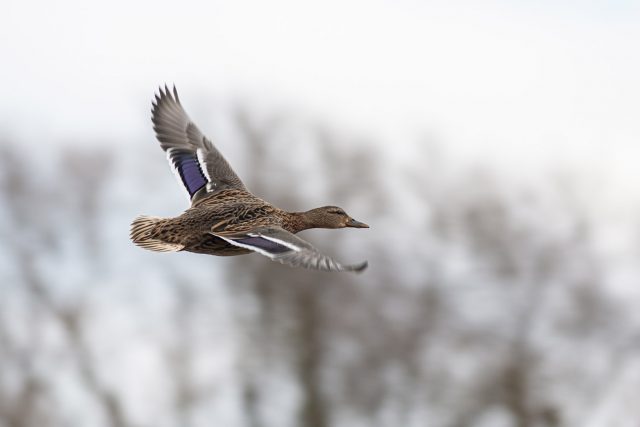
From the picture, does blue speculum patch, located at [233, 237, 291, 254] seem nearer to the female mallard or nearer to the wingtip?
the female mallard

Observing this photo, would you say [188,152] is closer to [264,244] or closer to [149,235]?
[149,235]

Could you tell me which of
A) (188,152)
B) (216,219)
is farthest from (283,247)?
(188,152)

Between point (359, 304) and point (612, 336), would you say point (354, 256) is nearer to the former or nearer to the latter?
point (359, 304)

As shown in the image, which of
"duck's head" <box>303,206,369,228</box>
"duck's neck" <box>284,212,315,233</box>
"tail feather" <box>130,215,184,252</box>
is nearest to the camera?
"tail feather" <box>130,215,184,252</box>

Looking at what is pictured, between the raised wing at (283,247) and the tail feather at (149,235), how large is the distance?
0.30 m

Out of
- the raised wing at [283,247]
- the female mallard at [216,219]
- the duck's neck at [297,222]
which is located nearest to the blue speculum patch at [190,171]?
the female mallard at [216,219]

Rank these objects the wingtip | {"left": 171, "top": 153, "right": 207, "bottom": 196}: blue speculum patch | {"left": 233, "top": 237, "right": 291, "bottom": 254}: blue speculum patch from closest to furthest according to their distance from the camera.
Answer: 1. the wingtip
2. {"left": 233, "top": 237, "right": 291, "bottom": 254}: blue speculum patch
3. {"left": 171, "top": 153, "right": 207, "bottom": 196}: blue speculum patch

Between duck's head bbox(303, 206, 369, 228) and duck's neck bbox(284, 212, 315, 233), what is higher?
duck's head bbox(303, 206, 369, 228)

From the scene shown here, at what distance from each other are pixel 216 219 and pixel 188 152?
1.78m

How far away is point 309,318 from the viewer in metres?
28.2

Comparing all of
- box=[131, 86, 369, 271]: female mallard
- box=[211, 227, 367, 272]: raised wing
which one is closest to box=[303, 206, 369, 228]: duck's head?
box=[131, 86, 369, 271]: female mallard

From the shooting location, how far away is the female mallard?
6.86 m

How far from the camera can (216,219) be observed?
7.63 meters

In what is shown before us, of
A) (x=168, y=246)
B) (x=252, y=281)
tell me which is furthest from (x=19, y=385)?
(x=168, y=246)
